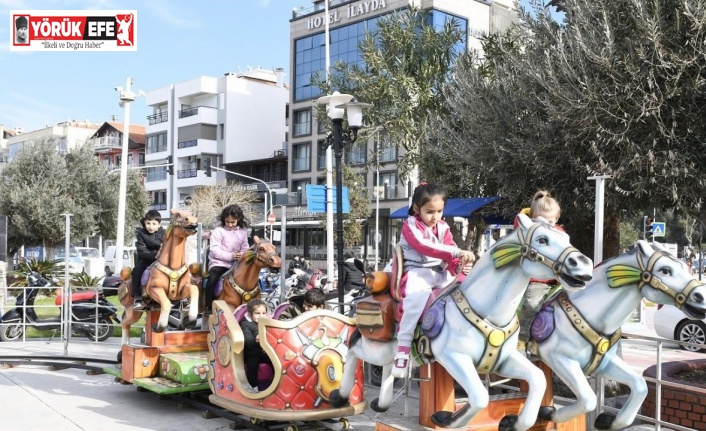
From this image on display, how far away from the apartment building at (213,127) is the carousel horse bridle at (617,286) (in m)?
51.6

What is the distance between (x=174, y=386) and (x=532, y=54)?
20.6ft

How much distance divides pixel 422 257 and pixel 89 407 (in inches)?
201

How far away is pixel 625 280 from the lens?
4.95 m

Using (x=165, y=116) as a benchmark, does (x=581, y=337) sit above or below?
below

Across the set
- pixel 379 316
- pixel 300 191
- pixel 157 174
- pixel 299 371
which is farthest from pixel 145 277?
pixel 157 174

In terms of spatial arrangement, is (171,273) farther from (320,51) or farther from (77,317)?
(320,51)

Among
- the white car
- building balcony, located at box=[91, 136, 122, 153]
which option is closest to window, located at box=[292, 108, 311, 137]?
building balcony, located at box=[91, 136, 122, 153]

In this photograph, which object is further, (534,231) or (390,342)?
(390,342)

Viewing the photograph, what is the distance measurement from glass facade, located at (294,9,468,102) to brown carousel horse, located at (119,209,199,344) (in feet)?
118

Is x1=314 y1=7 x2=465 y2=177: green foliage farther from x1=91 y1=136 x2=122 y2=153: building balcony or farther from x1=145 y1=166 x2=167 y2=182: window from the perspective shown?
x1=91 y1=136 x2=122 y2=153: building balcony

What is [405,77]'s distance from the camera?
12.4 meters

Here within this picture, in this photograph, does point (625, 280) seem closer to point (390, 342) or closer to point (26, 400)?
point (390, 342)

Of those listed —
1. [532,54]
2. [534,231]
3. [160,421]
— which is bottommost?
[160,421]

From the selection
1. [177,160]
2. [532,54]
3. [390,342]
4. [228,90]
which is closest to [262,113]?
[228,90]
